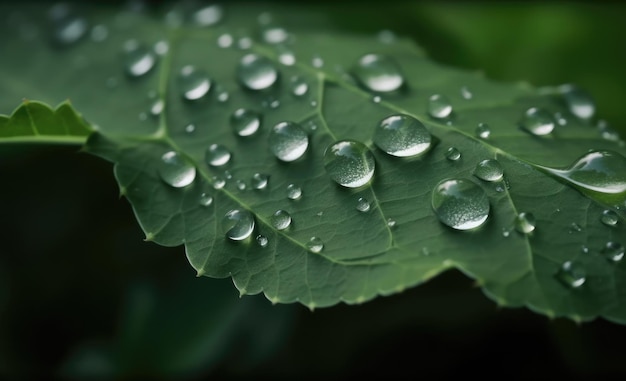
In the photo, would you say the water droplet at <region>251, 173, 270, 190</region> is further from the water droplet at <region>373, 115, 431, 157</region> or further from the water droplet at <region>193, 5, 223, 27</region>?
the water droplet at <region>193, 5, 223, 27</region>

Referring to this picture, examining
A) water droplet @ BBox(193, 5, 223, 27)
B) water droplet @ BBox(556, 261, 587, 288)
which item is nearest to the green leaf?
water droplet @ BBox(556, 261, 587, 288)

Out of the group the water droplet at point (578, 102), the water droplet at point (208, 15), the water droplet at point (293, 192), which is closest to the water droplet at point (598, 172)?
the water droplet at point (578, 102)

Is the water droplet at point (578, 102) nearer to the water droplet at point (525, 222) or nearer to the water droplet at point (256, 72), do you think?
the water droplet at point (525, 222)

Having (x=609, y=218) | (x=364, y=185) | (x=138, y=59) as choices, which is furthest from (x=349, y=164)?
(x=138, y=59)

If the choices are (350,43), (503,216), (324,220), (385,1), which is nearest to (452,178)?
(503,216)

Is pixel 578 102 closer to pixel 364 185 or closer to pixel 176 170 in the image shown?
pixel 364 185

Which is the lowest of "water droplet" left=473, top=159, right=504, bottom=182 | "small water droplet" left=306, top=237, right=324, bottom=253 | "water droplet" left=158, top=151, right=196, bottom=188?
"small water droplet" left=306, top=237, right=324, bottom=253

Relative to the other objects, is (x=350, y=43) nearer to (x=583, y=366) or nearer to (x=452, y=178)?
(x=452, y=178)
